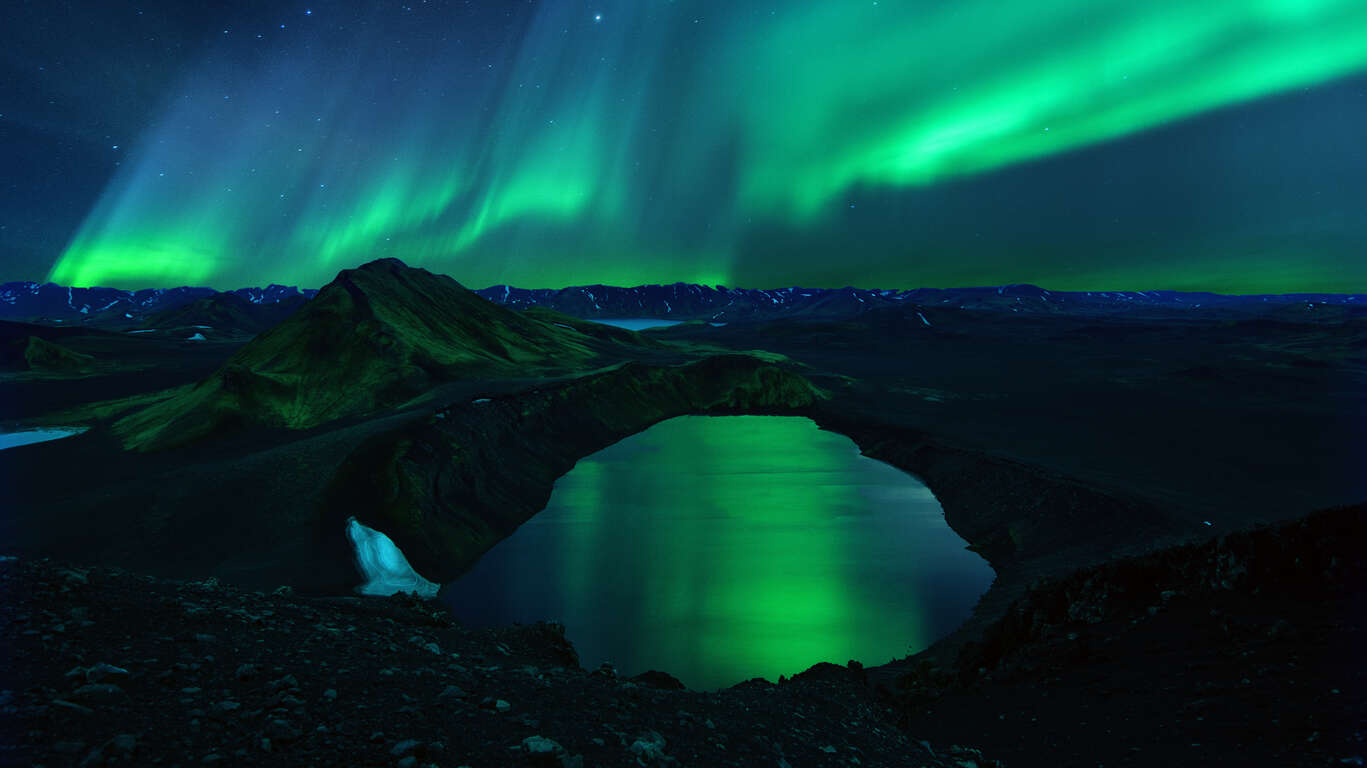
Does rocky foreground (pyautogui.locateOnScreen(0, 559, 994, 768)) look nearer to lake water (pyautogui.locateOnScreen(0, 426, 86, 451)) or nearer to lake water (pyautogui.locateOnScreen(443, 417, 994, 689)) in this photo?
lake water (pyautogui.locateOnScreen(443, 417, 994, 689))

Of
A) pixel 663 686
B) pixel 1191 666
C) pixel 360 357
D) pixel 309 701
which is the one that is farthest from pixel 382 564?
pixel 360 357

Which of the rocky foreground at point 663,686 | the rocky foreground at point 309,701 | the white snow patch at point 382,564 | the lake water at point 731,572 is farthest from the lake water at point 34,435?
the rocky foreground at point 309,701

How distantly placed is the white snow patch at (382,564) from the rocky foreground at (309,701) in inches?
685

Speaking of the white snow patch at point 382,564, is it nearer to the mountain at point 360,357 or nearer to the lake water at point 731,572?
the lake water at point 731,572

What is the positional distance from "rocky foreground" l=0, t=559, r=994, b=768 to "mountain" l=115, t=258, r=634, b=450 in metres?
51.1

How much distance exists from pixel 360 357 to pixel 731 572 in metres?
54.3

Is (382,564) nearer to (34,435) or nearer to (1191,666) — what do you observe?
(1191,666)

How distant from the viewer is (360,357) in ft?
224

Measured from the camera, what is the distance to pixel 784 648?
2575cm

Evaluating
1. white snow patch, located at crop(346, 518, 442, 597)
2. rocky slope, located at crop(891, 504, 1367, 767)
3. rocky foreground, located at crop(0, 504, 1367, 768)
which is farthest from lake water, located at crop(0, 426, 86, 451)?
rocky slope, located at crop(891, 504, 1367, 767)

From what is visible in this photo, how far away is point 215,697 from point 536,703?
3.78m

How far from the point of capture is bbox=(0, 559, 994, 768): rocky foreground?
18.5ft

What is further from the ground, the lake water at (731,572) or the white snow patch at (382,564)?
the white snow patch at (382,564)

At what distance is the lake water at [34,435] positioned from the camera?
5428 centimetres
